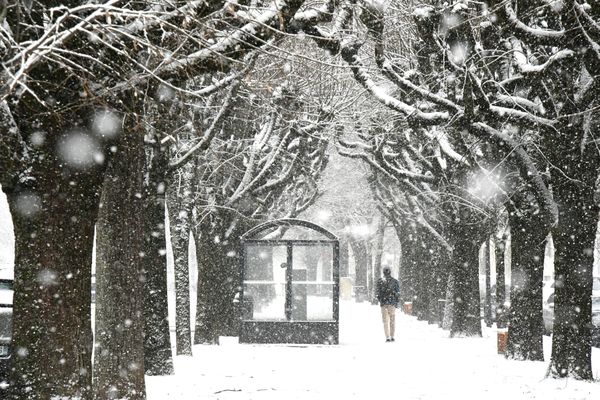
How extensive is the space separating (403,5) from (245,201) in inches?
285

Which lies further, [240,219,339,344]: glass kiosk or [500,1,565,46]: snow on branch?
[240,219,339,344]: glass kiosk

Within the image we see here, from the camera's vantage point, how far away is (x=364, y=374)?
14.4 metres

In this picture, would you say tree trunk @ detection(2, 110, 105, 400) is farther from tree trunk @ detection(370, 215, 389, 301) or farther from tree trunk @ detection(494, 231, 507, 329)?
tree trunk @ detection(370, 215, 389, 301)

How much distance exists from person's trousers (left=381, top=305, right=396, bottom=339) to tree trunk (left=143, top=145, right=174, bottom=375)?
32.1ft

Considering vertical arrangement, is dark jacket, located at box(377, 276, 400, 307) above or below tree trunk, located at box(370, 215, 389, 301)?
below

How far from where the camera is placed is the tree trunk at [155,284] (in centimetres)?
1332

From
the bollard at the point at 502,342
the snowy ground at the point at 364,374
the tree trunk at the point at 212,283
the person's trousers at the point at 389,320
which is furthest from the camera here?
the person's trousers at the point at 389,320

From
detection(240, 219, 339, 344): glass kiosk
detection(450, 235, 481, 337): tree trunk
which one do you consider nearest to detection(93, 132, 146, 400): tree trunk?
detection(240, 219, 339, 344): glass kiosk

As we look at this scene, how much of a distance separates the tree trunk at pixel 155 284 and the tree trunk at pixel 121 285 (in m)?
4.24

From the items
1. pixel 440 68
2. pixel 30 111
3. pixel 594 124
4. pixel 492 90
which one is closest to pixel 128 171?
pixel 30 111

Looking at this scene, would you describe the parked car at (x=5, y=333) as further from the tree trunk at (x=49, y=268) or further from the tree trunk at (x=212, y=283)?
the tree trunk at (x=212, y=283)

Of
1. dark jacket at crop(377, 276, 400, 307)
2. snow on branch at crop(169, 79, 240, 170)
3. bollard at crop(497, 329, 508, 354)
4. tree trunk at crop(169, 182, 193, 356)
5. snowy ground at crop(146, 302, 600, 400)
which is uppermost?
snow on branch at crop(169, 79, 240, 170)

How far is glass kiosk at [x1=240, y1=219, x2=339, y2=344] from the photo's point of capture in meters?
21.7

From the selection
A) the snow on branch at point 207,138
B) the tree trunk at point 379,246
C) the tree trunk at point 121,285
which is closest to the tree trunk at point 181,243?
the snow on branch at point 207,138
